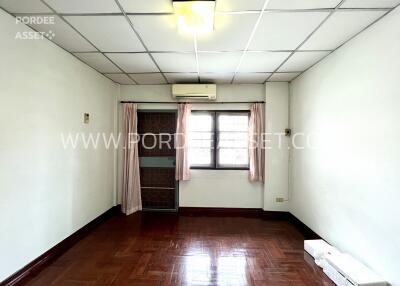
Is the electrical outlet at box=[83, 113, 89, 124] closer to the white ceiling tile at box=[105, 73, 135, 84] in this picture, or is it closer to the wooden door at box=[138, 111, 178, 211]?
the white ceiling tile at box=[105, 73, 135, 84]

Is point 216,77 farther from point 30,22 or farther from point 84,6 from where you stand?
point 30,22

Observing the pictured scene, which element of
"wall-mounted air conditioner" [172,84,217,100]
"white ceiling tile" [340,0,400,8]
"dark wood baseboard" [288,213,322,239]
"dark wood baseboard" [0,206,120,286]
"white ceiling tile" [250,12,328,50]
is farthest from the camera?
"wall-mounted air conditioner" [172,84,217,100]

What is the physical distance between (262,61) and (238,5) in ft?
4.52

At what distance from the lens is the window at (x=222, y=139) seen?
14.5ft

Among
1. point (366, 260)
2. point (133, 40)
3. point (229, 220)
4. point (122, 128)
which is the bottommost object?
point (229, 220)

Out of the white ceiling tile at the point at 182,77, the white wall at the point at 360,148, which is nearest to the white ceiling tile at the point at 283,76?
the white wall at the point at 360,148

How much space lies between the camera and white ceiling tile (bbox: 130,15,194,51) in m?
2.09

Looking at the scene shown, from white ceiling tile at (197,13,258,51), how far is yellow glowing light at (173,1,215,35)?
0.30 ft

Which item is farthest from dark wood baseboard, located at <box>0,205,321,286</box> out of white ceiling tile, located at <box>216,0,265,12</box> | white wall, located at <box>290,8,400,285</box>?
white ceiling tile, located at <box>216,0,265,12</box>

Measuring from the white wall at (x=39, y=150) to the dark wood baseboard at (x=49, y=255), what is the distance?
0.06m

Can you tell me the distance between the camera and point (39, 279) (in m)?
2.28

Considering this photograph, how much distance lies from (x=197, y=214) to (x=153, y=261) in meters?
1.82

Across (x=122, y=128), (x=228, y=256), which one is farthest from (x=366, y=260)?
(x=122, y=128)

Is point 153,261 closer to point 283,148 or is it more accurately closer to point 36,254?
point 36,254
